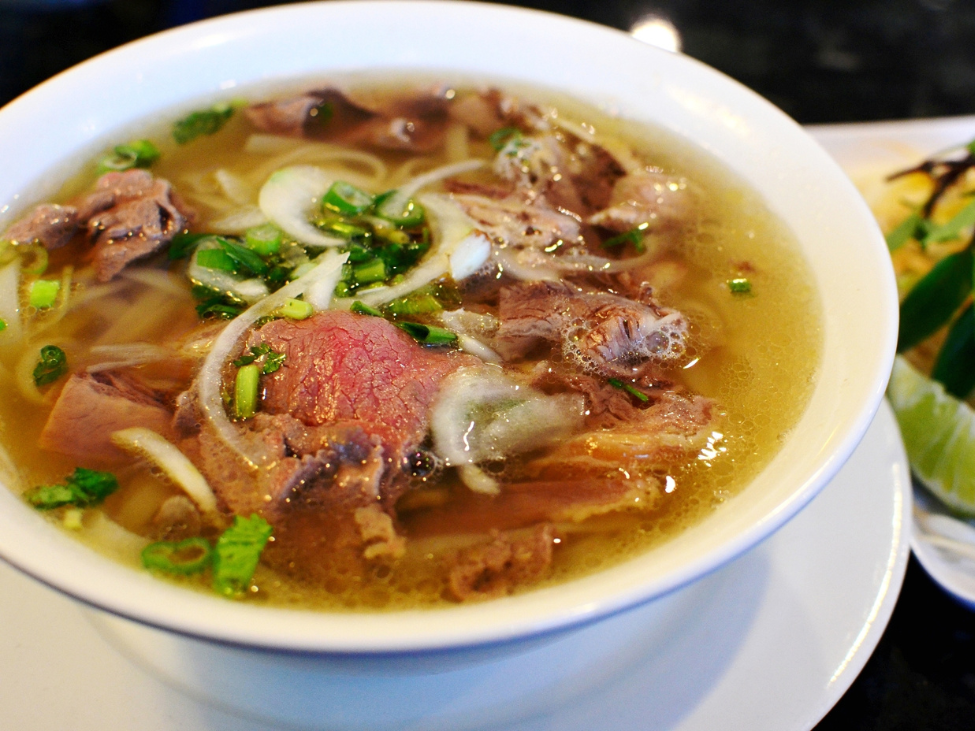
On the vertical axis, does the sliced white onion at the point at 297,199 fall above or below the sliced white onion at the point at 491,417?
above

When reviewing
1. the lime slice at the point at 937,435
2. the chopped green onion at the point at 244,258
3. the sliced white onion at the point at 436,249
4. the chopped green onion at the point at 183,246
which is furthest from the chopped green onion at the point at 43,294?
the lime slice at the point at 937,435

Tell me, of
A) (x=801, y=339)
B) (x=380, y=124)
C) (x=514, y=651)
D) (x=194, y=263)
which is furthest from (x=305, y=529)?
(x=380, y=124)

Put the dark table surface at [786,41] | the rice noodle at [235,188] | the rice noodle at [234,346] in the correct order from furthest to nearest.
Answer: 1. the dark table surface at [786,41]
2. the rice noodle at [235,188]
3. the rice noodle at [234,346]

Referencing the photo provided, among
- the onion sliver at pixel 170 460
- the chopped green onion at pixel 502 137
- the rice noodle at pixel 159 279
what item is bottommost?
the onion sliver at pixel 170 460

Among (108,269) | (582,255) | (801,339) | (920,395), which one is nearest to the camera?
(801,339)

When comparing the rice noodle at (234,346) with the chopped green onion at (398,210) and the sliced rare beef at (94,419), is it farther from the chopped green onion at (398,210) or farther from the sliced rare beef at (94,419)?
the chopped green onion at (398,210)

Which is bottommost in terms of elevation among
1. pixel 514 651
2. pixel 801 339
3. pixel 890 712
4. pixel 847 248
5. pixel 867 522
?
pixel 890 712

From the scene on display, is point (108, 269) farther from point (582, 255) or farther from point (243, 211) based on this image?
point (582, 255)

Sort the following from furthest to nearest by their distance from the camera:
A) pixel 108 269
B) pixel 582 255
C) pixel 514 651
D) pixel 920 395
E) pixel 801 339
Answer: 1. pixel 920 395
2. pixel 582 255
3. pixel 108 269
4. pixel 801 339
5. pixel 514 651
